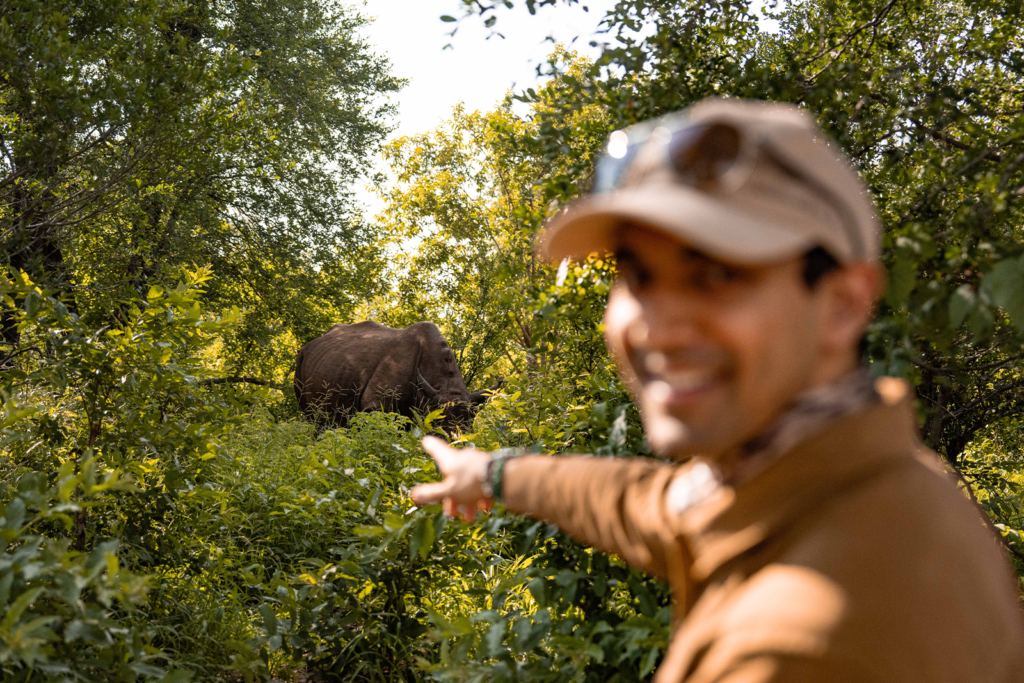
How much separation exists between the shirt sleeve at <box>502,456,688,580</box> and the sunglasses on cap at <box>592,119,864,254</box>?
49 cm

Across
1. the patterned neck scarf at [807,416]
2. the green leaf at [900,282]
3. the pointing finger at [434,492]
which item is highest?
the green leaf at [900,282]

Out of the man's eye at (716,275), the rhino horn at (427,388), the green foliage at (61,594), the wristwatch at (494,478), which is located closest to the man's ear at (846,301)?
the man's eye at (716,275)

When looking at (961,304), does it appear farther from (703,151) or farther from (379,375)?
(379,375)

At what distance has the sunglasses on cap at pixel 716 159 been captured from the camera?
2.80 feet

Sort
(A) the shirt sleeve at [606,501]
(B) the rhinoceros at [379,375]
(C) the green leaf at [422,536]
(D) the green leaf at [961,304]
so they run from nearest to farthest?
(A) the shirt sleeve at [606,501], (D) the green leaf at [961,304], (C) the green leaf at [422,536], (B) the rhinoceros at [379,375]

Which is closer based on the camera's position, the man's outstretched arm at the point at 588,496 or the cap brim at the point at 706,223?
the cap brim at the point at 706,223

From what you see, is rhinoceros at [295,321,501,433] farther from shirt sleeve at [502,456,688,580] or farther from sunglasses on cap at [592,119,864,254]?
sunglasses on cap at [592,119,864,254]

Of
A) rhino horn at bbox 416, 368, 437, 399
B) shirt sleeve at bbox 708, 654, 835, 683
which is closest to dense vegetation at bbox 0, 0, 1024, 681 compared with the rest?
shirt sleeve at bbox 708, 654, 835, 683

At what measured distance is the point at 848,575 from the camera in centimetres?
79

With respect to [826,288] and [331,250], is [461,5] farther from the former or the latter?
[331,250]

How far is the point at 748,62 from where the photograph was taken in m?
2.30

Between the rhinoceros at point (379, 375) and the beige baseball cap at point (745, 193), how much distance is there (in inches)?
460

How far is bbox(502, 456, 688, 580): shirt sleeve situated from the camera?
3.77 ft

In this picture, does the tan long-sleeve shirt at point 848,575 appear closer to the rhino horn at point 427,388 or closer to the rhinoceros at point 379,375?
the rhinoceros at point 379,375
